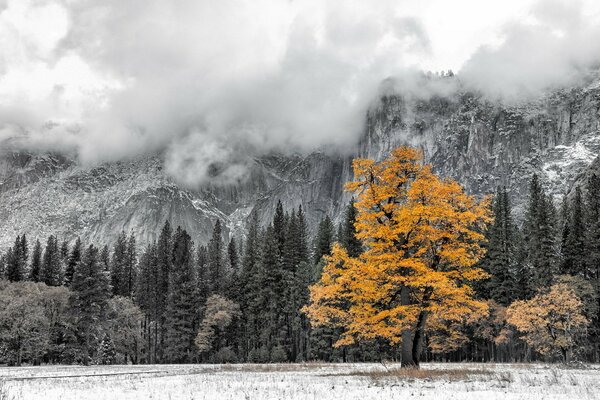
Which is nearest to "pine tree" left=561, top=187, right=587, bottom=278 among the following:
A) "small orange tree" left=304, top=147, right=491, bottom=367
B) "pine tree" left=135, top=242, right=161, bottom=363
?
"small orange tree" left=304, top=147, right=491, bottom=367

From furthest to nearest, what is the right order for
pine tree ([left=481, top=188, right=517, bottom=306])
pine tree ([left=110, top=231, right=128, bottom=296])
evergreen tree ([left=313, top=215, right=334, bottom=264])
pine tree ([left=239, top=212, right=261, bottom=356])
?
pine tree ([left=110, top=231, right=128, bottom=296]) < pine tree ([left=239, top=212, right=261, bottom=356]) < evergreen tree ([left=313, top=215, right=334, bottom=264]) < pine tree ([left=481, top=188, right=517, bottom=306])

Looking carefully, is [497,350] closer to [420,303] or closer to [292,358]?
[292,358]

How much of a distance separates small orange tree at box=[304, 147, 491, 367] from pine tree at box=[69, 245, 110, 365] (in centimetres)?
5285

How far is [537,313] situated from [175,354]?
55768mm

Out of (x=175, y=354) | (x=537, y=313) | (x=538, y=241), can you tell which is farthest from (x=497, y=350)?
(x=175, y=354)

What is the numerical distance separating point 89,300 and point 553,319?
57641 mm

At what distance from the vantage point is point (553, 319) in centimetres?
6003

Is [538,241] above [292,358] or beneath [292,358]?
above

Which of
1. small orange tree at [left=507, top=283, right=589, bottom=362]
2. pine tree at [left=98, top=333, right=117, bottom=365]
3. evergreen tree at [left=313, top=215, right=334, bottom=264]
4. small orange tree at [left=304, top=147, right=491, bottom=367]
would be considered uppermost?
evergreen tree at [left=313, top=215, right=334, bottom=264]

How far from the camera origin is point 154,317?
10838 centimetres

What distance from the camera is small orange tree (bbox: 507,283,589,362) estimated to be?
2307 inches

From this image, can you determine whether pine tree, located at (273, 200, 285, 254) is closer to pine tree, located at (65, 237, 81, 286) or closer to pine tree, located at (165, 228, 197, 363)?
pine tree, located at (165, 228, 197, 363)

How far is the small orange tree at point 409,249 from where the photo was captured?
2840 cm

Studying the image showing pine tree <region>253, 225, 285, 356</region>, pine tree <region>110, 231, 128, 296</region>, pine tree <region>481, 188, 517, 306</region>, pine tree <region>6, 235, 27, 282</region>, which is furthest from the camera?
pine tree <region>110, 231, 128, 296</region>
